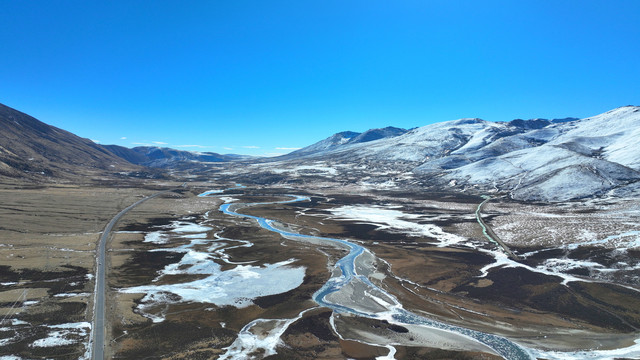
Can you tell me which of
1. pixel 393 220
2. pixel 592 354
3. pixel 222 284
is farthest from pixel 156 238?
pixel 592 354

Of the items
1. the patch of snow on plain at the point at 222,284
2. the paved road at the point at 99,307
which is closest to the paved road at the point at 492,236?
the patch of snow on plain at the point at 222,284

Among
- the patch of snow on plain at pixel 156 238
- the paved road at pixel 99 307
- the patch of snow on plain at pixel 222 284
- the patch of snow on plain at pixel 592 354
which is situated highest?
the patch of snow on plain at pixel 156 238

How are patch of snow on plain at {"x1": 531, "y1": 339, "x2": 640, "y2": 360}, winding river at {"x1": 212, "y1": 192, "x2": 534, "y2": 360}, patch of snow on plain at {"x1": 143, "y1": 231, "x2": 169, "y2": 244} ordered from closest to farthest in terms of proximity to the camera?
patch of snow on plain at {"x1": 531, "y1": 339, "x2": 640, "y2": 360} < winding river at {"x1": 212, "y1": 192, "x2": 534, "y2": 360} < patch of snow on plain at {"x1": 143, "y1": 231, "x2": 169, "y2": 244}

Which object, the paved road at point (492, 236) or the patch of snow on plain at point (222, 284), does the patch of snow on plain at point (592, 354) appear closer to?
the patch of snow on plain at point (222, 284)

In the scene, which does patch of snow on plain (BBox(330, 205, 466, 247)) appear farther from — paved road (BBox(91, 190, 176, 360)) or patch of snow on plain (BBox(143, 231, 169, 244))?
paved road (BBox(91, 190, 176, 360))

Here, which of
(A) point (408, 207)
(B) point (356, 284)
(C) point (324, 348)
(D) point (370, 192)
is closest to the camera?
(C) point (324, 348)

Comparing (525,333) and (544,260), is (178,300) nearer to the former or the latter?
(525,333)

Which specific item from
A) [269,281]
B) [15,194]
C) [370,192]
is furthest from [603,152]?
[15,194]

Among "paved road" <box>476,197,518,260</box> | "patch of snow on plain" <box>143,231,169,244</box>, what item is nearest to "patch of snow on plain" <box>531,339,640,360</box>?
"paved road" <box>476,197,518,260</box>
